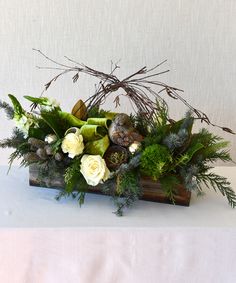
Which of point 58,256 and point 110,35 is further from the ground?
point 110,35

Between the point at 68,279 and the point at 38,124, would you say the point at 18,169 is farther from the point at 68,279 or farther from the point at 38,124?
the point at 68,279

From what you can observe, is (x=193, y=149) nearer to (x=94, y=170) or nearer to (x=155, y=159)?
(x=155, y=159)

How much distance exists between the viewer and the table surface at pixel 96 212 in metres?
0.73

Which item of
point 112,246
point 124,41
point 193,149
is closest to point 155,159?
point 193,149

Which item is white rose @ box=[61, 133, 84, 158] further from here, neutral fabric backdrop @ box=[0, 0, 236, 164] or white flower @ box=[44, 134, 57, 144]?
neutral fabric backdrop @ box=[0, 0, 236, 164]

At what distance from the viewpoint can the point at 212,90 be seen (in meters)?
1.20

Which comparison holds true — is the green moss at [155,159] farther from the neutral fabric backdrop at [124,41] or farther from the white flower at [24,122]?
the neutral fabric backdrop at [124,41]

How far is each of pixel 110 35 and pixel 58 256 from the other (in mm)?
681

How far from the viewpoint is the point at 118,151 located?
2.55ft

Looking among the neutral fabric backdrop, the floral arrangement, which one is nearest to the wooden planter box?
the floral arrangement

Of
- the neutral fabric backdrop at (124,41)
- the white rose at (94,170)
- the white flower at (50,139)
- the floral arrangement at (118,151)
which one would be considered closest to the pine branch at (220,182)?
the floral arrangement at (118,151)

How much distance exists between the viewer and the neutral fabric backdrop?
44.5 inches

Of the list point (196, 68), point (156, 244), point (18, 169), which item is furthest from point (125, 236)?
point (196, 68)

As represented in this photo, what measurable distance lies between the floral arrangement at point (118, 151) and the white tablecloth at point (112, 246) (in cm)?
5
